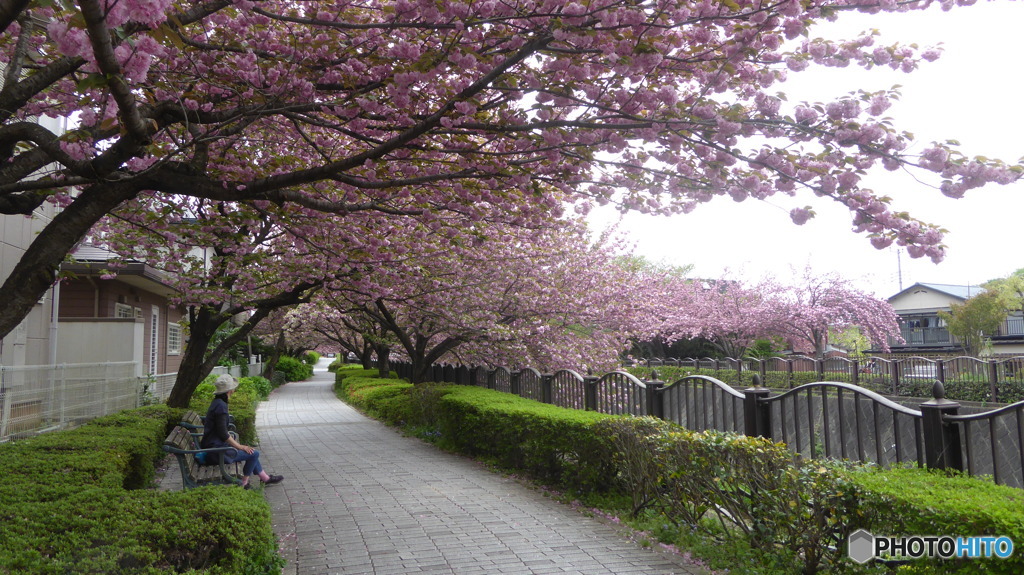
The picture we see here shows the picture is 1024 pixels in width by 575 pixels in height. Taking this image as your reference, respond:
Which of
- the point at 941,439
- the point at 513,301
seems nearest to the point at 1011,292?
the point at 513,301

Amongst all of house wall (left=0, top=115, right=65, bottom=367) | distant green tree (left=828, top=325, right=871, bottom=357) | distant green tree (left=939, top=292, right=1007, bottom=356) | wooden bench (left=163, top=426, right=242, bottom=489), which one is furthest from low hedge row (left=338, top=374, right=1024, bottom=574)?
distant green tree (left=828, top=325, right=871, bottom=357)

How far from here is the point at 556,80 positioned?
5465 mm

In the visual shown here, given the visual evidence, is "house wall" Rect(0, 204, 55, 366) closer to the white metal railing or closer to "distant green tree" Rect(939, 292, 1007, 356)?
the white metal railing

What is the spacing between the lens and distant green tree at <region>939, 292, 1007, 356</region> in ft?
114

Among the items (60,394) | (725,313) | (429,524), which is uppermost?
(725,313)

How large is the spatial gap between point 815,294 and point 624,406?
30.1 m

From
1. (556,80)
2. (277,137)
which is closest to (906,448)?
(556,80)

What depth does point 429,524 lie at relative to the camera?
6.47 m

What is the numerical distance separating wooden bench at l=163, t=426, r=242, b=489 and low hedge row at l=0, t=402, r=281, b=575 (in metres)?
1.28

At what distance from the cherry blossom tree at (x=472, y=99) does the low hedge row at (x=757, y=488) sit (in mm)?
2127

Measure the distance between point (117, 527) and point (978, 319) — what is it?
41.1 m

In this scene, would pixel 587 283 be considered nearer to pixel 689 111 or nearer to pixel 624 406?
pixel 624 406

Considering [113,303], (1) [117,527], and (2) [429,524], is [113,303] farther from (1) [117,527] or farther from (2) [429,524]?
(1) [117,527]

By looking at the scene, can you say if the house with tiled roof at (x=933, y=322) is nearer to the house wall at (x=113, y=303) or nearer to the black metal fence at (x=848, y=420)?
the black metal fence at (x=848, y=420)
